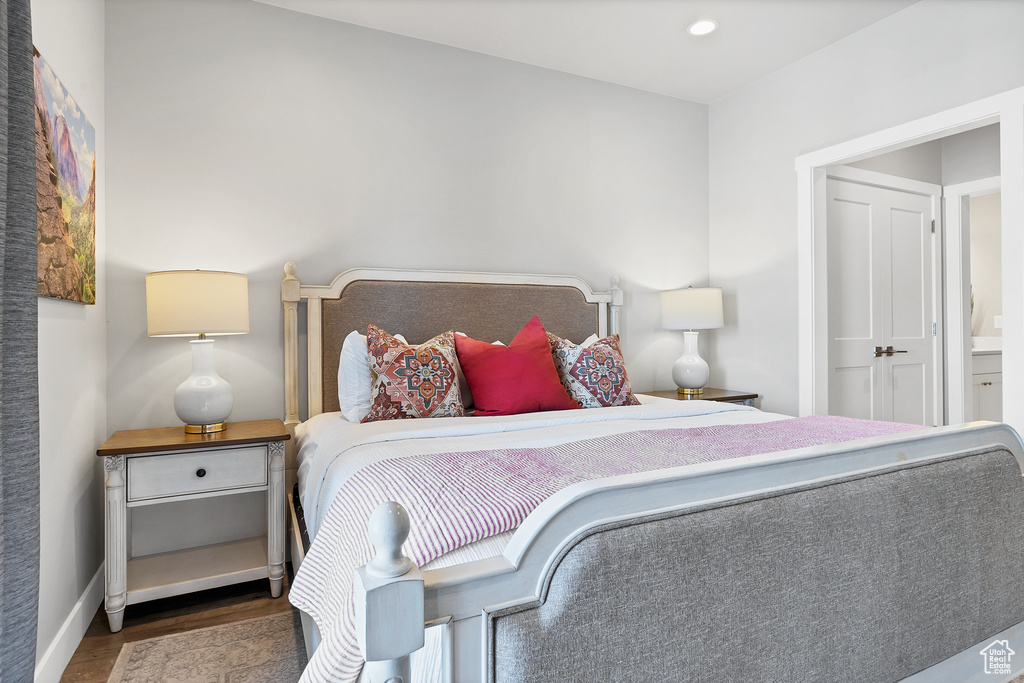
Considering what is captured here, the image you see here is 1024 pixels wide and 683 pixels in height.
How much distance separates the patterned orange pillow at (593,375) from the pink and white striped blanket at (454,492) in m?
0.84

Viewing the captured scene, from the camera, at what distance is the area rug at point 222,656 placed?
5.67 ft

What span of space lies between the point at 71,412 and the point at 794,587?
7.21 ft

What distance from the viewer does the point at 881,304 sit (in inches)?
138

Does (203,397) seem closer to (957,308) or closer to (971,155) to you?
(957,308)

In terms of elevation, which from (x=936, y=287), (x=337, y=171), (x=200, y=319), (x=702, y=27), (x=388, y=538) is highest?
(x=702, y=27)

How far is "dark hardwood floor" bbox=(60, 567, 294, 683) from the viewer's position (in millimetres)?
1806

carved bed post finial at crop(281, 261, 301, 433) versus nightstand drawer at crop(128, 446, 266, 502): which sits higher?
carved bed post finial at crop(281, 261, 301, 433)

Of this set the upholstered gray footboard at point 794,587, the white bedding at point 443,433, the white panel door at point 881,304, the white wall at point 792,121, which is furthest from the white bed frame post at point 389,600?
the white panel door at point 881,304

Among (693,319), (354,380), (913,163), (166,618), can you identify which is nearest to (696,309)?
(693,319)

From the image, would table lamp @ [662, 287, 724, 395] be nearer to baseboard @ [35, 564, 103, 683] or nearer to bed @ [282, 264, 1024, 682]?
bed @ [282, 264, 1024, 682]

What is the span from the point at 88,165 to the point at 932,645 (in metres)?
2.92

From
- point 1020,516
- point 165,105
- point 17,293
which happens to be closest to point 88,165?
point 165,105

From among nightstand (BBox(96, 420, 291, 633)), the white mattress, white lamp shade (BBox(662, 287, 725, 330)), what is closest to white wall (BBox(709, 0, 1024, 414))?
white lamp shade (BBox(662, 287, 725, 330))

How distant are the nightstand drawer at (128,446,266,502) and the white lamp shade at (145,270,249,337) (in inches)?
18.9
